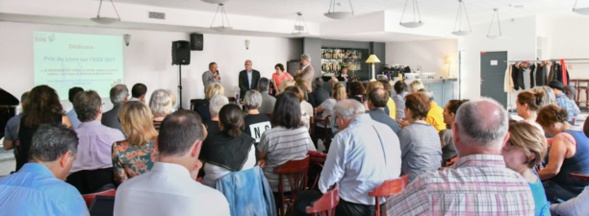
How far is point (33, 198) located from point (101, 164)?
1.54 m

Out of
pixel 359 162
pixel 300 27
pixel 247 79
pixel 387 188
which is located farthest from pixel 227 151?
pixel 300 27

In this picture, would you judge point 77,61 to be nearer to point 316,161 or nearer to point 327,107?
point 327,107

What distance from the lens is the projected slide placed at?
31.0ft

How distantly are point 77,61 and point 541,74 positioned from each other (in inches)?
466

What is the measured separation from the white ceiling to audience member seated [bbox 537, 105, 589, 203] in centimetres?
699

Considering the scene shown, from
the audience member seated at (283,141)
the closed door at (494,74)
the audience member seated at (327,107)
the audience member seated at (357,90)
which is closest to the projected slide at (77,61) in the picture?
the audience member seated at (327,107)

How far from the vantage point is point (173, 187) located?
168cm

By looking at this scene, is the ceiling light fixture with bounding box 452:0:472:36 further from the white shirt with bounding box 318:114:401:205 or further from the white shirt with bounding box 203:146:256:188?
the white shirt with bounding box 203:146:256:188

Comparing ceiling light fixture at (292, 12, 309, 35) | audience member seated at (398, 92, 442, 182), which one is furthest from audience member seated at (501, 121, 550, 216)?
ceiling light fixture at (292, 12, 309, 35)

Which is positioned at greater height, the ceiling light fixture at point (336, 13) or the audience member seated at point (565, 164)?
the ceiling light fixture at point (336, 13)

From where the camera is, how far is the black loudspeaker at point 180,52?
1081 centimetres

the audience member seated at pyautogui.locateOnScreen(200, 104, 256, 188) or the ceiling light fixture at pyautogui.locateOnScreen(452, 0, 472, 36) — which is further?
the ceiling light fixture at pyautogui.locateOnScreen(452, 0, 472, 36)

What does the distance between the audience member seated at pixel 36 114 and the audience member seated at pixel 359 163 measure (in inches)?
84.8

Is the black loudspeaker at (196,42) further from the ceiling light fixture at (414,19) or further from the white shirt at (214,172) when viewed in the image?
the white shirt at (214,172)
